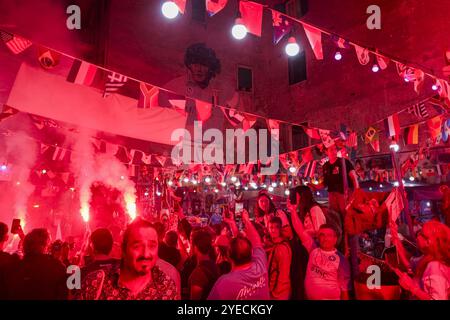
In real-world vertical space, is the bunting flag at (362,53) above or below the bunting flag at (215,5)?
below

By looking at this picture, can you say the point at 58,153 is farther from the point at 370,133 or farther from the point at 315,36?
the point at 370,133

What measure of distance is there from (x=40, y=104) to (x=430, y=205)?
50.3 ft

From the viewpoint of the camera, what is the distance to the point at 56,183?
10.4 metres

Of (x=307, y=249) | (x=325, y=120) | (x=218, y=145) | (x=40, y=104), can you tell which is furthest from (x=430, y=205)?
(x=40, y=104)

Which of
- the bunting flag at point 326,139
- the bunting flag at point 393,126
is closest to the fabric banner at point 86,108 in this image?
the bunting flag at point 326,139

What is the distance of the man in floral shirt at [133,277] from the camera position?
2.58 metres

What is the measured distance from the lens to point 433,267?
3307mm

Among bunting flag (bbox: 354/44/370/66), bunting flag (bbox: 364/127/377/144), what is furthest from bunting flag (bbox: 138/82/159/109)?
bunting flag (bbox: 364/127/377/144)

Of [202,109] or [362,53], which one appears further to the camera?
[202,109]

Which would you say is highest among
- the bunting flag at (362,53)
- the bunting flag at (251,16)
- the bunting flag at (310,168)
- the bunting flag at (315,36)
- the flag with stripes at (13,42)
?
the bunting flag at (251,16)

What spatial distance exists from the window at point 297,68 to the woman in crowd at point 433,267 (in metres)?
14.3

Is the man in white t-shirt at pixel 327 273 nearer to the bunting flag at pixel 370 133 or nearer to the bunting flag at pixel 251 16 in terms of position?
the bunting flag at pixel 251 16

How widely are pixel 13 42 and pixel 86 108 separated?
10.7 ft

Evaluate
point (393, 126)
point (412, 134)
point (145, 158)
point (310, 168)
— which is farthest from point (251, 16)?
point (310, 168)
